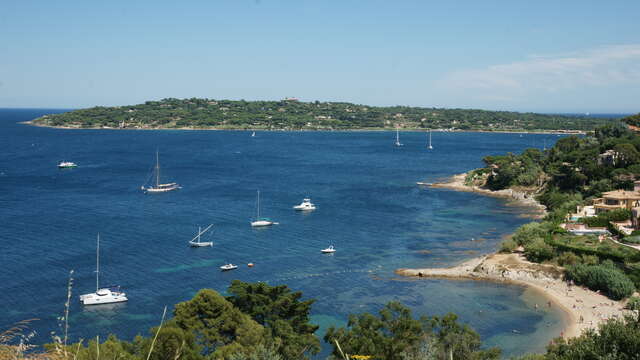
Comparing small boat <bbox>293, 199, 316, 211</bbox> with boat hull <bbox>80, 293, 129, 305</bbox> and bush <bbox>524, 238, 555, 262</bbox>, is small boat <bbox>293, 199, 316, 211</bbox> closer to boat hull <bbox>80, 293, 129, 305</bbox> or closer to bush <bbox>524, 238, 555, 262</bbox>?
bush <bbox>524, 238, 555, 262</bbox>

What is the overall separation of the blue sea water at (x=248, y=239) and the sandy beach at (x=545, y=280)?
106cm

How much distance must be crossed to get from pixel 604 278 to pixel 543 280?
444 cm

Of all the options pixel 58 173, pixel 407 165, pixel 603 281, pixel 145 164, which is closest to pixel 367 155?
pixel 407 165

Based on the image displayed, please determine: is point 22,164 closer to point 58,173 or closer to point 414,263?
point 58,173

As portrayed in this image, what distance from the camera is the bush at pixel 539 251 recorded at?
4269 centimetres

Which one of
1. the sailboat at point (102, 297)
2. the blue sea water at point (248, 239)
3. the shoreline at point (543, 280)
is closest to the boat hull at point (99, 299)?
the sailboat at point (102, 297)

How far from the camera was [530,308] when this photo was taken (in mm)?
36250

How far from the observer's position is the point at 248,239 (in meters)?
52.5

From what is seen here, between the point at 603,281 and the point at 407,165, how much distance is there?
253 feet

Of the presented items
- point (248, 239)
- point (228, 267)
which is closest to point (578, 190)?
point (248, 239)

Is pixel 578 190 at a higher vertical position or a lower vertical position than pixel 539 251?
higher

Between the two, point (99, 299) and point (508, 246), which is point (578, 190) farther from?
point (99, 299)

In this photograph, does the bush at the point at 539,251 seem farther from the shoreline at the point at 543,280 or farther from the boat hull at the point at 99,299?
the boat hull at the point at 99,299

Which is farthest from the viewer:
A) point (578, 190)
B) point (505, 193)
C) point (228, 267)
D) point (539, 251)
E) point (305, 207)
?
point (505, 193)
